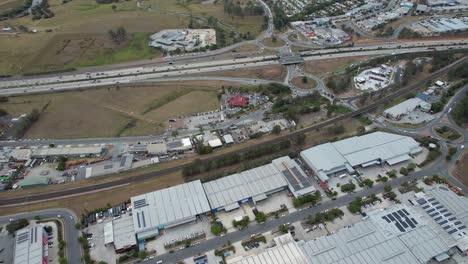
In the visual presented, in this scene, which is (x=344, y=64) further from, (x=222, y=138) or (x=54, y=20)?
(x=54, y=20)

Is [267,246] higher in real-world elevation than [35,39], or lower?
lower

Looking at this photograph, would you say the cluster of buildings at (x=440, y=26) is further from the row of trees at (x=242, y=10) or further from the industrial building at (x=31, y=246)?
the industrial building at (x=31, y=246)

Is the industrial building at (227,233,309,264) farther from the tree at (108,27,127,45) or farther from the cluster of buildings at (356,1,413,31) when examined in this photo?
the cluster of buildings at (356,1,413,31)

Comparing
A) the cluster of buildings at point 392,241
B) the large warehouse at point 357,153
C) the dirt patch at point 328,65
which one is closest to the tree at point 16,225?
the cluster of buildings at point 392,241

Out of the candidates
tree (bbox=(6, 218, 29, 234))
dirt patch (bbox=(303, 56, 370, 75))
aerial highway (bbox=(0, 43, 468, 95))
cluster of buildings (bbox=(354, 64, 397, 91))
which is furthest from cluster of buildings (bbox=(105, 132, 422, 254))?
aerial highway (bbox=(0, 43, 468, 95))

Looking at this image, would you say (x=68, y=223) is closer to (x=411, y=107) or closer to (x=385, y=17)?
(x=411, y=107)

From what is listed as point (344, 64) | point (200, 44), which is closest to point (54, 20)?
point (200, 44)

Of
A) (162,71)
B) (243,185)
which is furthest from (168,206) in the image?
(162,71)
